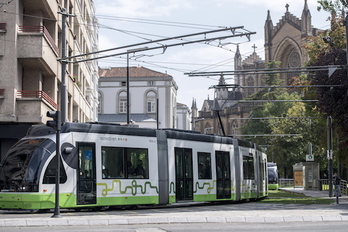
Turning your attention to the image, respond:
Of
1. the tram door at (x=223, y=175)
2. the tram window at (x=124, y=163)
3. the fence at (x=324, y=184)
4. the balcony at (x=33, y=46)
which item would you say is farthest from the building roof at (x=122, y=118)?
the tram window at (x=124, y=163)

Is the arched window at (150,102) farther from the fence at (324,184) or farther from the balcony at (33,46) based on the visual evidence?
the balcony at (33,46)

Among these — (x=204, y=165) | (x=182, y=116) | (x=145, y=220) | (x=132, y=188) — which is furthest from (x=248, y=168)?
(x=182, y=116)

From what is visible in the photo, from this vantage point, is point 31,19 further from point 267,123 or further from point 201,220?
point 267,123

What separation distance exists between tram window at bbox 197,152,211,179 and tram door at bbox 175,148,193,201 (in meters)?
0.59

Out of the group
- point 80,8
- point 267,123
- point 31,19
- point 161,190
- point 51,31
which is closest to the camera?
point 161,190

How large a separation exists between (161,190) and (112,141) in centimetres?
285

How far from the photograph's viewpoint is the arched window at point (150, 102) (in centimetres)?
8750

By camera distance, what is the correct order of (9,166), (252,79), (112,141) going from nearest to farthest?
(9,166), (112,141), (252,79)

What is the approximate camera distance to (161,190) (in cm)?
2303

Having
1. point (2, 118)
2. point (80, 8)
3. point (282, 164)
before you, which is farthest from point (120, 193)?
point (282, 164)

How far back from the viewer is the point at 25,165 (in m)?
19.4

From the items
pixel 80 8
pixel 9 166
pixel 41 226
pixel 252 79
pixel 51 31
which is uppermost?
pixel 252 79

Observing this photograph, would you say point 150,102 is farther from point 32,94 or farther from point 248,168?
point 32,94

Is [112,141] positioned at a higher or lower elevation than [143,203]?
higher
